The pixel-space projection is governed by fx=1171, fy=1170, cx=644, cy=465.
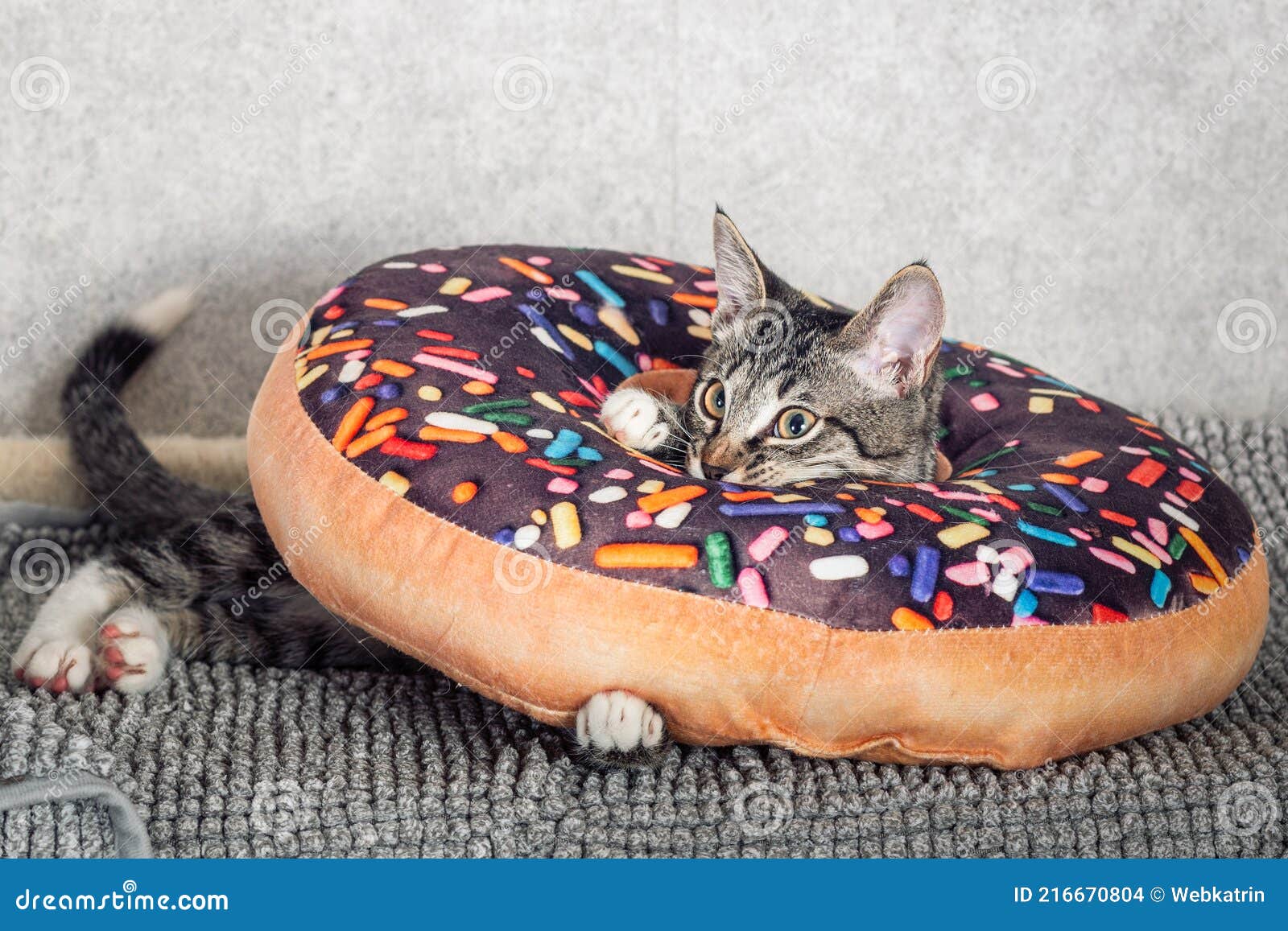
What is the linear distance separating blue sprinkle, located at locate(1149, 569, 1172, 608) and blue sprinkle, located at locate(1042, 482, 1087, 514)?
0.11m

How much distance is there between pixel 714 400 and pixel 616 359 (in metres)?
0.20

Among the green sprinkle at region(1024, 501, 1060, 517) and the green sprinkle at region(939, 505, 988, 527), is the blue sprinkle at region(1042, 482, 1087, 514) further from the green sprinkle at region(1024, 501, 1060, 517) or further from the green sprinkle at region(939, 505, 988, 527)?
the green sprinkle at region(939, 505, 988, 527)

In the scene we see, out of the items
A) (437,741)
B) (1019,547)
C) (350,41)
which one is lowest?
(437,741)


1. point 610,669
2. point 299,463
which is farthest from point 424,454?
point 610,669

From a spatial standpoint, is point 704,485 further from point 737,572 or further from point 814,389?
point 814,389

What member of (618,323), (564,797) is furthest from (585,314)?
(564,797)

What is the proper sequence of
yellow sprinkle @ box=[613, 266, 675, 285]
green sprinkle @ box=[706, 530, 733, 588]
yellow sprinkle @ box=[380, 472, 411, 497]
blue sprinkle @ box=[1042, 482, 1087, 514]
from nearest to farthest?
green sprinkle @ box=[706, 530, 733, 588]
yellow sprinkle @ box=[380, 472, 411, 497]
blue sprinkle @ box=[1042, 482, 1087, 514]
yellow sprinkle @ box=[613, 266, 675, 285]

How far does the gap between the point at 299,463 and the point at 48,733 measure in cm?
40

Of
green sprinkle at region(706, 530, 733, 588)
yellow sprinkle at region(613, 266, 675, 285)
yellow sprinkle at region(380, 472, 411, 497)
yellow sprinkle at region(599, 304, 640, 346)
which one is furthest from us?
yellow sprinkle at region(613, 266, 675, 285)

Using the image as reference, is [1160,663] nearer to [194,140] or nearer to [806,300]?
[806,300]

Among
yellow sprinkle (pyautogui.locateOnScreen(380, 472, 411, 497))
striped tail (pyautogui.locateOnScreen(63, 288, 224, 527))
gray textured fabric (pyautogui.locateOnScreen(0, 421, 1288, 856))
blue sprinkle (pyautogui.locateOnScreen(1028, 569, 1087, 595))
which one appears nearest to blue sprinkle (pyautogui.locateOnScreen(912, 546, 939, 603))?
blue sprinkle (pyautogui.locateOnScreen(1028, 569, 1087, 595))

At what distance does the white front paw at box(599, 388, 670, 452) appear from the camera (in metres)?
1.50

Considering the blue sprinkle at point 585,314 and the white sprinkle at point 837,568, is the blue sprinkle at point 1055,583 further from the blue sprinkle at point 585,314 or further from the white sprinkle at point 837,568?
the blue sprinkle at point 585,314

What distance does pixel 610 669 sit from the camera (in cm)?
118
